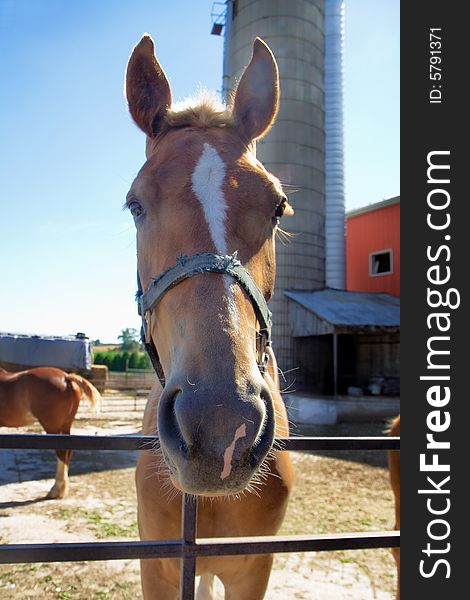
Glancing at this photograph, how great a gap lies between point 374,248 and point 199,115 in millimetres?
17752

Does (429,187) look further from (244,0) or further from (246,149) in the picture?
(244,0)

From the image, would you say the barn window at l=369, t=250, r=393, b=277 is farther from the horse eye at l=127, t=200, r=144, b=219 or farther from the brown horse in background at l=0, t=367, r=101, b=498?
the horse eye at l=127, t=200, r=144, b=219

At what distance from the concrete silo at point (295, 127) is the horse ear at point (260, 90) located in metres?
A: 12.7

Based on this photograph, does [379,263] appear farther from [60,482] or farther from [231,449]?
[231,449]

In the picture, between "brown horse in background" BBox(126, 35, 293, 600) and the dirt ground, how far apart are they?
74.3 inches

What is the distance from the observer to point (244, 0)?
1623 cm

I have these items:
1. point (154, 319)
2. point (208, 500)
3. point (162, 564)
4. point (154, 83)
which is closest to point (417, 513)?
point (208, 500)

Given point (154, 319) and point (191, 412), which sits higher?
point (154, 319)

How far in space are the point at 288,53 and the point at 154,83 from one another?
50.8 feet

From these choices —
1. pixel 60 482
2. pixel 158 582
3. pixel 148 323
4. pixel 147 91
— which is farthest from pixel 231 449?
pixel 60 482

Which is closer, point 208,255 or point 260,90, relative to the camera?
point 208,255

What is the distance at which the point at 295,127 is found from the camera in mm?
15281

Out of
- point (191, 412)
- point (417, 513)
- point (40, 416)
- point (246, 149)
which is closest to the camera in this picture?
point (191, 412)

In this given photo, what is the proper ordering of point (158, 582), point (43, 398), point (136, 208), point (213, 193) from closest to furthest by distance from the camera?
1. point (213, 193)
2. point (136, 208)
3. point (158, 582)
4. point (43, 398)
